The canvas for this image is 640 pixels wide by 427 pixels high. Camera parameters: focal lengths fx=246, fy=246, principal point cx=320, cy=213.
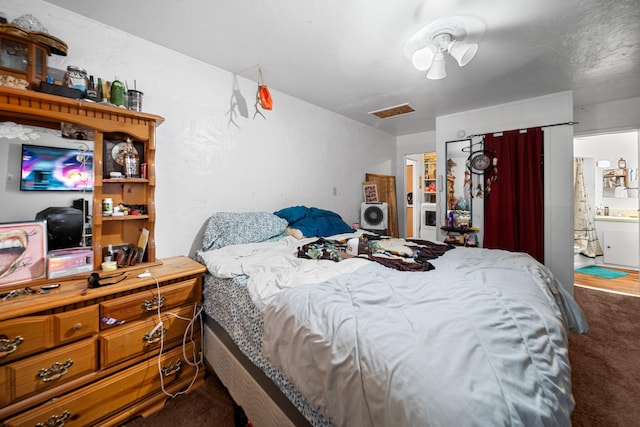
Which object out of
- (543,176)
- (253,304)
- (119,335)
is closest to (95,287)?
(119,335)

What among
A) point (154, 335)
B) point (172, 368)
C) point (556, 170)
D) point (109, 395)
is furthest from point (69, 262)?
point (556, 170)

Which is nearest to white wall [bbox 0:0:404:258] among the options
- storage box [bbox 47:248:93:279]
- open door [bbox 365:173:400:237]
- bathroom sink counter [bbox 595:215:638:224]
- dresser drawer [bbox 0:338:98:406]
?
storage box [bbox 47:248:93:279]

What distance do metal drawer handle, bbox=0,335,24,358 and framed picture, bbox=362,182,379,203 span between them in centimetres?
377

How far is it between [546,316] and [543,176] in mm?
2928

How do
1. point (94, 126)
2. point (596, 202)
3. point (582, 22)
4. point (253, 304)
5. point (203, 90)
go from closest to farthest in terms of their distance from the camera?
point (253, 304) < point (94, 126) < point (582, 22) < point (203, 90) < point (596, 202)

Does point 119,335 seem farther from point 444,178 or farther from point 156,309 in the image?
point 444,178

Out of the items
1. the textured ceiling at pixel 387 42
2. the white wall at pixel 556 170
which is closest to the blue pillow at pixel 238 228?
the textured ceiling at pixel 387 42

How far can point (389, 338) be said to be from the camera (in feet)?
2.55

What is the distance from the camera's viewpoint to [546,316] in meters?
0.95

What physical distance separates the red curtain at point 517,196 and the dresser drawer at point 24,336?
418cm

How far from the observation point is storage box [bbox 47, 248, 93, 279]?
134cm

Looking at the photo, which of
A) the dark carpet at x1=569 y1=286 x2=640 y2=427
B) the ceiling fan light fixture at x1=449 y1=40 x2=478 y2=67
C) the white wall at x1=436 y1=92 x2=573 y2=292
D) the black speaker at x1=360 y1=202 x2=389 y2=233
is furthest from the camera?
the black speaker at x1=360 y1=202 x2=389 y2=233

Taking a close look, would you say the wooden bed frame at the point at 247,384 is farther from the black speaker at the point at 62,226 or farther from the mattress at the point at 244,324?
the black speaker at the point at 62,226

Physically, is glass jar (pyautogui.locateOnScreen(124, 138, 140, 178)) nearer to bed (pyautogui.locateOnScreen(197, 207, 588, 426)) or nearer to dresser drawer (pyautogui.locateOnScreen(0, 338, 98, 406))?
bed (pyautogui.locateOnScreen(197, 207, 588, 426))
